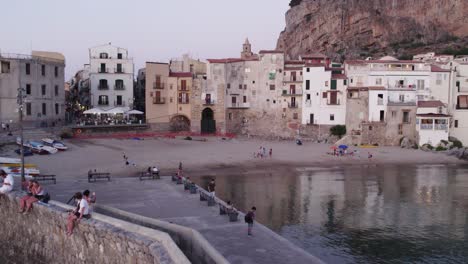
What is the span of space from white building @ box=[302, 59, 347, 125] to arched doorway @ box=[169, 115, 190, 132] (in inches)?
664

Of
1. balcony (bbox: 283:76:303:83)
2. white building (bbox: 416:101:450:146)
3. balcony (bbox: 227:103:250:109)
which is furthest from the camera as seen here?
balcony (bbox: 227:103:250:109)

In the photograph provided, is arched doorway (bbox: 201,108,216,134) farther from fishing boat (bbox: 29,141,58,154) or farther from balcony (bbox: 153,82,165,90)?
fishing boat (bbox: 29,141,58,154)

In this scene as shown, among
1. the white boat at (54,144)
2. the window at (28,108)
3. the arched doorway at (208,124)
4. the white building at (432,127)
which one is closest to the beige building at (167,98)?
the arched doorway at (208,124)

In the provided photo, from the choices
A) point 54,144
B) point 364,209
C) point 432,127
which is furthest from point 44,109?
point 432,127

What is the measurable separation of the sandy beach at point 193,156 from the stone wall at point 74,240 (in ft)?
66.8

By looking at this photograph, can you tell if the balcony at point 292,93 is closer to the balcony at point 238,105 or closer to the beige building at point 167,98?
the balcony at point 238,105

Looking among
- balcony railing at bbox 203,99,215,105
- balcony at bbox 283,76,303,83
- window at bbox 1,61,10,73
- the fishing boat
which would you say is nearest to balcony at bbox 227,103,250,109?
balcony railing at bbox 203,99,215,105

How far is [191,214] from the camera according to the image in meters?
20.3

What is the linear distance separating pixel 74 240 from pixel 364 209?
2025 cm

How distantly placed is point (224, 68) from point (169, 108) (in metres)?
9.64

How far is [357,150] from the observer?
5256cm

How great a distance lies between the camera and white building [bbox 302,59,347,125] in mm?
58812

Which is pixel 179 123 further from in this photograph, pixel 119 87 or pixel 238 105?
pixel 119 87

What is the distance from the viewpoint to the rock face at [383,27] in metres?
102
